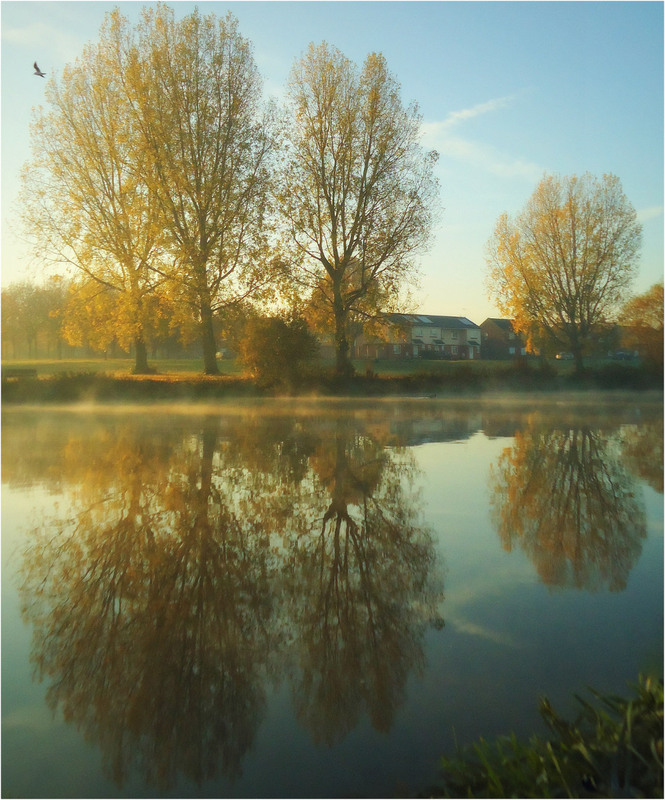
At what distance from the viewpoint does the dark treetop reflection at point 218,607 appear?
399 centimetres

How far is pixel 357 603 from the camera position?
5.66m

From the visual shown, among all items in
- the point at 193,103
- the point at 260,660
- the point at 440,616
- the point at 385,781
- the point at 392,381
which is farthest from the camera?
the point at 392,381

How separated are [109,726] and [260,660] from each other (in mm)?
1047

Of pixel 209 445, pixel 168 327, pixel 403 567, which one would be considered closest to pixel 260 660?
pixel 403 567

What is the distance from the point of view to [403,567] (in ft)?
21.7

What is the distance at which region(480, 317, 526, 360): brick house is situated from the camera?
92.6 metres

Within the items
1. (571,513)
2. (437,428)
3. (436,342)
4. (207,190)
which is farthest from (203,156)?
(436,342)

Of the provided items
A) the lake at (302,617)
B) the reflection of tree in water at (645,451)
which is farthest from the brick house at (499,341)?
the lake at (302,617)

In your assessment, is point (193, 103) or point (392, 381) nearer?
point (193, 103)

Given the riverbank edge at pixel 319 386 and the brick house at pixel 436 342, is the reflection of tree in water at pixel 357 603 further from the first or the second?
the brick house at pixel 436 342

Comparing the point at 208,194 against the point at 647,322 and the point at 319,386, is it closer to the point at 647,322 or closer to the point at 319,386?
the point at 319,386

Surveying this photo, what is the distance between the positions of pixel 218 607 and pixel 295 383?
2619 centimetres

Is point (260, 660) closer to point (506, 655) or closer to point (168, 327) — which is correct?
point (506, 655)

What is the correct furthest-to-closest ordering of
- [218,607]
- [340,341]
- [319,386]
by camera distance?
[340,341], [319,386], [218,607]
